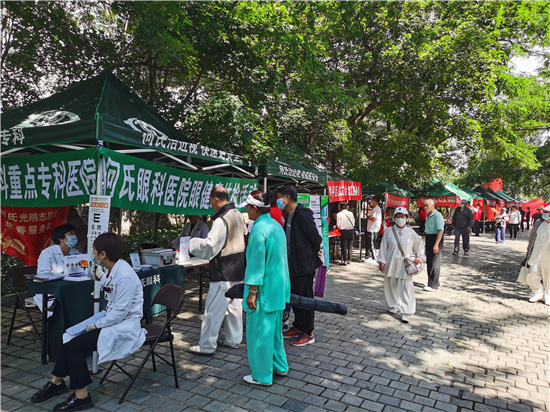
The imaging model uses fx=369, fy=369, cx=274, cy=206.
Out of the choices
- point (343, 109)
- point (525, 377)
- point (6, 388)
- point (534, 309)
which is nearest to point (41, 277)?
point (6, 388)

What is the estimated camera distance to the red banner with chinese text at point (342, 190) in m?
9.86

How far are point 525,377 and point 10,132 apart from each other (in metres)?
6.53

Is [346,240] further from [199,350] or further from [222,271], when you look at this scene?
[199,350]

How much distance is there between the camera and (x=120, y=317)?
3207 mm

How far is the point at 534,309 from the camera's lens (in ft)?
22.7

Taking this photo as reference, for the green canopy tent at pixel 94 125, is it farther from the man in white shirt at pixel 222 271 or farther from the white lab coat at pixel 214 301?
the white lab coat at pixel 214 301

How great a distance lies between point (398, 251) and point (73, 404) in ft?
15.6

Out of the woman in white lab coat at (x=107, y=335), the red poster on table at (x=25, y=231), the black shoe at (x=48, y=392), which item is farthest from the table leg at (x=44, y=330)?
the red poster on table at (x=25, y=231)

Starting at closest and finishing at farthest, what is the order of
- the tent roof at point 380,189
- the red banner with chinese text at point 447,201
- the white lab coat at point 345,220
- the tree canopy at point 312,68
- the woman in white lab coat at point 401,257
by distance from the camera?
the woman in white lab coat at point 401,257, the tree canopy at point 312,68, the white lab coat at point 345,220, the tent roof at point 380,189, the red banner with chinese text at point 447,201

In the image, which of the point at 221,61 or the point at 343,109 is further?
the point at 343,109

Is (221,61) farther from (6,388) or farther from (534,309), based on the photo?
(534,309)

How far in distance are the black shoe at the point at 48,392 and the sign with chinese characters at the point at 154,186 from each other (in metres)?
1.86

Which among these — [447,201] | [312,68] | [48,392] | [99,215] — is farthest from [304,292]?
[447,201]

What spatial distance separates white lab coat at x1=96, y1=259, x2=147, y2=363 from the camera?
3.16 meters
